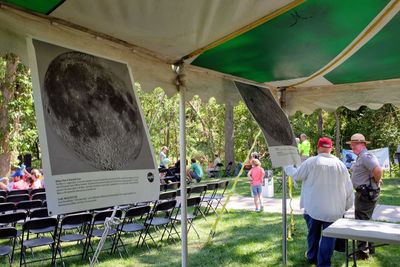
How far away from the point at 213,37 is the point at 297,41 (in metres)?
0.81

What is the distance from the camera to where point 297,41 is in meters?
3.26

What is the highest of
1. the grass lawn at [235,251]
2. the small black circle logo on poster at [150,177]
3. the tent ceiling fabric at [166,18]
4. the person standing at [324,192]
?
the tent ceiling fabric at [166,18]

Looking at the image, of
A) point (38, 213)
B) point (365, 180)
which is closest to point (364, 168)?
point (365, 180)

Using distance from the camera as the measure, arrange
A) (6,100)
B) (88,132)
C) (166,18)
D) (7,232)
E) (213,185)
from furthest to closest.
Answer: (6,100), (213,185), (7,232), (166,18), (88,132)

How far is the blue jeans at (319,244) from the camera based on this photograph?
493 centimetres

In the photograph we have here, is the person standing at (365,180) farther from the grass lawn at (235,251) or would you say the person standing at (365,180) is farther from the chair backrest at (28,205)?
the chair backrest at (28,205)

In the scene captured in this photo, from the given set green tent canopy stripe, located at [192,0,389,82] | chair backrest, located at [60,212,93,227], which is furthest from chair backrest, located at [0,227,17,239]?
green tent canopy stripe, located at [192,0,389,82]

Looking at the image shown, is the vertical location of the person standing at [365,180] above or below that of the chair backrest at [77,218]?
above

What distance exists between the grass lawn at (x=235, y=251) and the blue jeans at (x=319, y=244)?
9.4 inches

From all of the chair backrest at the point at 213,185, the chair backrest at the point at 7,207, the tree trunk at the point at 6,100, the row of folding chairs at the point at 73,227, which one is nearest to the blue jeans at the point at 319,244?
the row of folding chairs at the point at 73,227

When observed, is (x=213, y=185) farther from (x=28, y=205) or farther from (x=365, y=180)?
(x=365, y=180)

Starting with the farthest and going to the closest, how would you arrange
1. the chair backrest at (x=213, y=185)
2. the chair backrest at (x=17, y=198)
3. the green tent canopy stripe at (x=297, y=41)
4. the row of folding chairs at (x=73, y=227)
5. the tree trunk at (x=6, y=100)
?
the tree trunk at (x=6, y=100)
the chair backrest at (x=213, y=185)
the chair backrest at (x=17, y=198)
the row of folding chairs at (x=73, y=227)
the green tent canopy stripe at (x=297, y=41)

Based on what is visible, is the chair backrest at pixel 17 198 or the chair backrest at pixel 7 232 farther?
the chair backrest at pixel 17 198

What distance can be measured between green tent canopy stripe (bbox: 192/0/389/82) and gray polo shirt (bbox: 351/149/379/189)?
1824 mm
